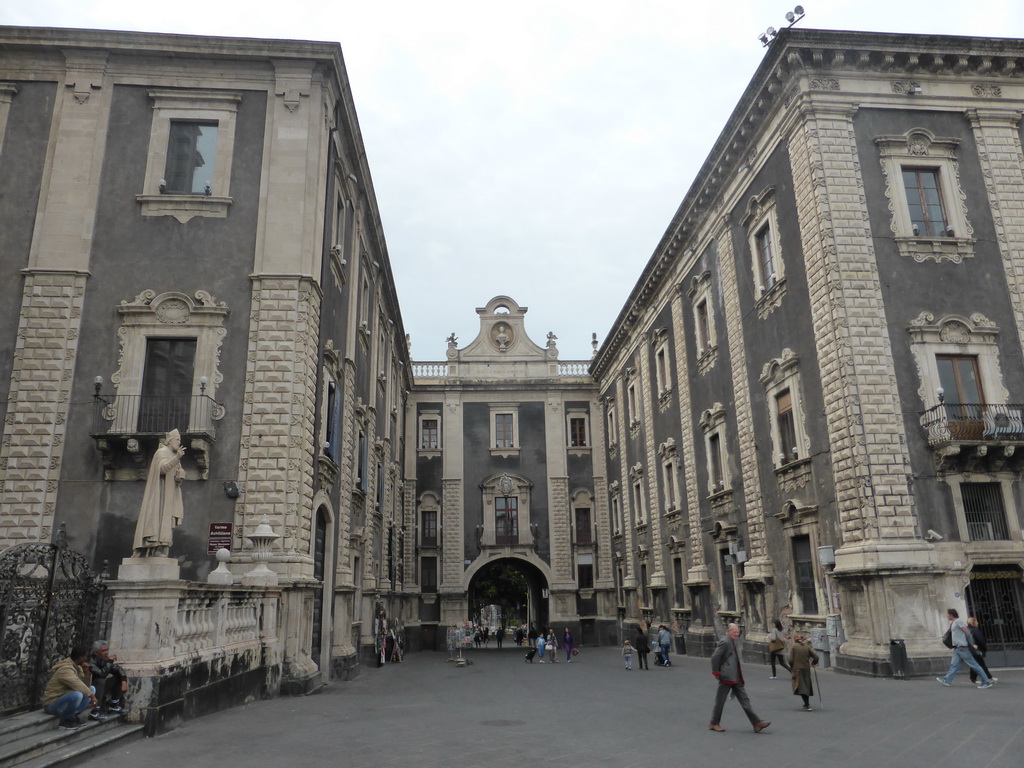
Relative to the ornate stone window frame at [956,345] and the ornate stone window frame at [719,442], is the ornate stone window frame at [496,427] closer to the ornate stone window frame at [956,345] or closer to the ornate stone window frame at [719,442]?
the ornate stone window frame at [719,442]

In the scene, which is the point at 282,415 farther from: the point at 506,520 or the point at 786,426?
the point at 506,520

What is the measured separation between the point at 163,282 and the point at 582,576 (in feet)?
94.9

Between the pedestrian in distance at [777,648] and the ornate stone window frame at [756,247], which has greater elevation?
the ornate stone window frame at [756,247]

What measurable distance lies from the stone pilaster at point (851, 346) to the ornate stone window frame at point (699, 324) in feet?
22.5

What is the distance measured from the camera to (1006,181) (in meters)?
19.7

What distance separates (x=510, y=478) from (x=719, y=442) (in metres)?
17.8

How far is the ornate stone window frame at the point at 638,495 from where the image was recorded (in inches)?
1372

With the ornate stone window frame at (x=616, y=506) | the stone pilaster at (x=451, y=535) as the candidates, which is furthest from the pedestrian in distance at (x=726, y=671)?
the stone pilaster at (x=451, y=535)

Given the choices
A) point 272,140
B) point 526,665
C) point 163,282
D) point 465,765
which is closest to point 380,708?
point 465,765

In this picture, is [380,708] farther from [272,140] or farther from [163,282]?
[272,140]

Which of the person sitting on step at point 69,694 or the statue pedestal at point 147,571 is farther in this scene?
the statue pedestal at point 147,571

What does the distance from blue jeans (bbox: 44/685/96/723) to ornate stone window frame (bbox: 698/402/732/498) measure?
19.7m

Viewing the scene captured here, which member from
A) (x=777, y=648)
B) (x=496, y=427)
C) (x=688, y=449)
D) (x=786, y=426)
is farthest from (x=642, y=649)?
(x=496, y=427)

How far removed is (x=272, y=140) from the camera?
18797 millimetres
